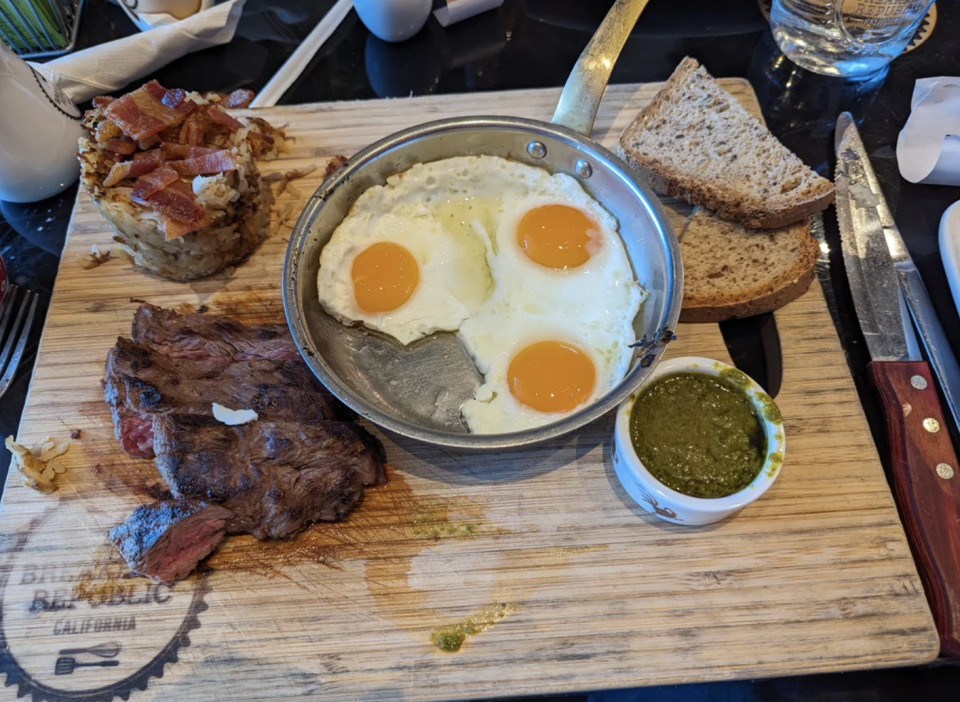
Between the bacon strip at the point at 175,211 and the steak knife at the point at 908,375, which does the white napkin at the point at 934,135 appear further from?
the bacon strip at the point at 175,211

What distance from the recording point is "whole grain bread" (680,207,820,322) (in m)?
3.05

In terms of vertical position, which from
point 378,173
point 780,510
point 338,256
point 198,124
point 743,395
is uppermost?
point 198,124

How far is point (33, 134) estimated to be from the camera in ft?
11.0

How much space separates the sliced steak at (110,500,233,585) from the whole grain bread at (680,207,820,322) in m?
2.29

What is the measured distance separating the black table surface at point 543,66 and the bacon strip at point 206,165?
1.17 meters

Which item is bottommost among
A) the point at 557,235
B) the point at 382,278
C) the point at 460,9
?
the point at 382,278

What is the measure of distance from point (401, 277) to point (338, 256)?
0.31 meters

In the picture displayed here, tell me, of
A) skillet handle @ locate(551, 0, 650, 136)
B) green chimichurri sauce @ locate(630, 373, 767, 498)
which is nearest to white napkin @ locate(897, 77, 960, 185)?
skillet handle @ locate(551, 0, 650, 136)

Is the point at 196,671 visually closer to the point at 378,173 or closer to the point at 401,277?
the point at 401,277

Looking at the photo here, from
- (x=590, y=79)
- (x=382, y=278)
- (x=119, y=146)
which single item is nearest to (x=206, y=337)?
(x=382, y=278)

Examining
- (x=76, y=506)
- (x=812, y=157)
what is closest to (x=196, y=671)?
(x=76, y=506)

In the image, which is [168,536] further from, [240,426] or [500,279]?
[500,279]

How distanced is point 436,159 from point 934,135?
109 inches

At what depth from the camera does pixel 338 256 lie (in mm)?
3051
